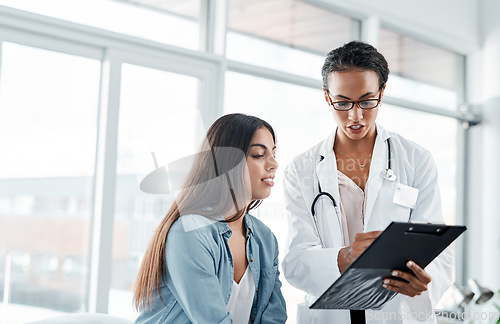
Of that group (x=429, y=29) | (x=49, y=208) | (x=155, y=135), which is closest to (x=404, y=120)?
(x=429, y=29)

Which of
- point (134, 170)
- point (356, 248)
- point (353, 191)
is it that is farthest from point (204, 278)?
point (134, 170)

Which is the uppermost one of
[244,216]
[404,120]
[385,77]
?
[404,120]

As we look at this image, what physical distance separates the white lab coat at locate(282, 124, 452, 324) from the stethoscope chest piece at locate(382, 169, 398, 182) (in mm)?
11

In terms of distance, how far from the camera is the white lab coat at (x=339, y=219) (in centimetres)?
155

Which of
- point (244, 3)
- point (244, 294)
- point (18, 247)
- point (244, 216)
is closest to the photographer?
point (244, 294)

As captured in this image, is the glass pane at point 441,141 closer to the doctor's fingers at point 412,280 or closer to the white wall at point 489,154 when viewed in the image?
the white wall at point 489,154

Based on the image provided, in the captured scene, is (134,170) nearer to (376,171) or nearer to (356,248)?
(376,171)

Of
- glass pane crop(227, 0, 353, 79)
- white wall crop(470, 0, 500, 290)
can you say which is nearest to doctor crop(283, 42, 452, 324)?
glass pane crop(227, 0, 353, 79)

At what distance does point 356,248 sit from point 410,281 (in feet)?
0.49

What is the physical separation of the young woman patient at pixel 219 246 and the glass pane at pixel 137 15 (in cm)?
123

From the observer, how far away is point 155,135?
226 cm

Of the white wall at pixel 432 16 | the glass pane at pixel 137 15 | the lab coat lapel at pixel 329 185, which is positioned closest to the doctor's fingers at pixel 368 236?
the lab coat lapel at pixel 329 185

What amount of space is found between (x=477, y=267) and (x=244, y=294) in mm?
3245

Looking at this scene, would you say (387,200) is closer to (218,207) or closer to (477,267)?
(218,207)
